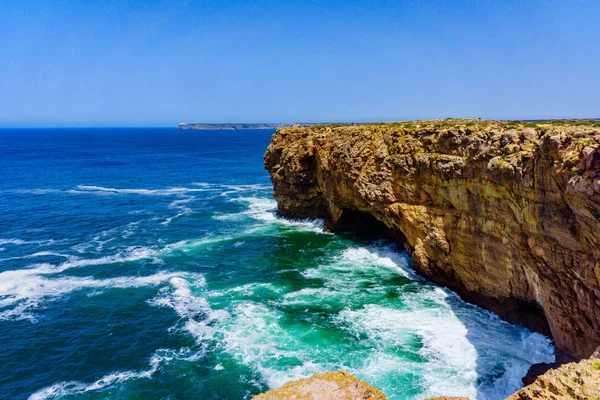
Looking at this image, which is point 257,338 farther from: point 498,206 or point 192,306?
point 498,206

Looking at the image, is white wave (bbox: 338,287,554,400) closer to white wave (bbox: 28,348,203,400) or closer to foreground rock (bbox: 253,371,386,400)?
white wave (bbox: 28,348,203,400)

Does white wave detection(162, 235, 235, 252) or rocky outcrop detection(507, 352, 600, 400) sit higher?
rocky outcrop detection(507, 352, 600, 400)

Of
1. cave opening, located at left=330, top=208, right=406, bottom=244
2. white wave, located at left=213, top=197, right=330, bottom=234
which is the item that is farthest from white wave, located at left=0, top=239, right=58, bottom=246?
cave opening, located at left=330, top=208, right=406, bottom=244

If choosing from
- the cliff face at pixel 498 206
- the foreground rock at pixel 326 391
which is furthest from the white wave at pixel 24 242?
the foreground rock at pixel 326 391

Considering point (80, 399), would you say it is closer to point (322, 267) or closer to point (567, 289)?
point (322, 267)

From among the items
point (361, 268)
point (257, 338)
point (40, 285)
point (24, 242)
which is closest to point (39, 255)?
point (24, 242)

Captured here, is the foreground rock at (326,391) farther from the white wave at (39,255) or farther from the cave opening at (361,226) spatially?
the white wave at (39,255)
